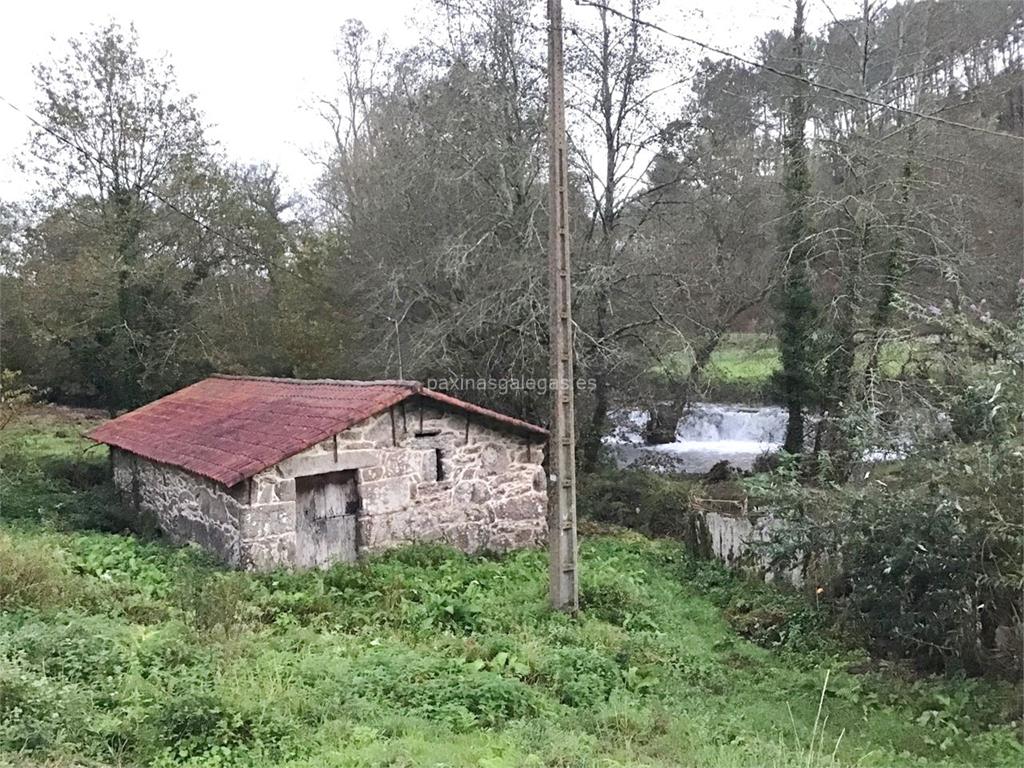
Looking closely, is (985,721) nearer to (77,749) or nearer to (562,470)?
(562,470)

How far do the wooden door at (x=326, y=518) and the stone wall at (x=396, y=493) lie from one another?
0.17m

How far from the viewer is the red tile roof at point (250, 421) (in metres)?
10.3

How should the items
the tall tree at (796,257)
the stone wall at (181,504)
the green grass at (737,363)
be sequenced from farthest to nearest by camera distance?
the green grass at (737,363)
the tall tree at (796,257)
the stone wall at (181,504)

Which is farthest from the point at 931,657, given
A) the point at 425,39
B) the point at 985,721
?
the point at 425,39

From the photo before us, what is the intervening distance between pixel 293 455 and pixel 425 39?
11313 mm

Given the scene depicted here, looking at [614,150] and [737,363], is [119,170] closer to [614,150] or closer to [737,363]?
[614,150]

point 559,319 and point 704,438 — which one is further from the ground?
point 559,319

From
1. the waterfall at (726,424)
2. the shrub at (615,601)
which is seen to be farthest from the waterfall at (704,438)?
the shrub at (615,601)

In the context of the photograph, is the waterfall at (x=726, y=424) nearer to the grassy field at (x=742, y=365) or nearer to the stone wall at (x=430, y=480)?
the grassy field at (x=742, y=365)

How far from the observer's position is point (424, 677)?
6508 millimetres

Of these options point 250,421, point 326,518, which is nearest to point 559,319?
point 326,518

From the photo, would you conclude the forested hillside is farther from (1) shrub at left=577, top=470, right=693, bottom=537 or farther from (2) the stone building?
(2) the stone building

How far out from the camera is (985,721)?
606 centimetres

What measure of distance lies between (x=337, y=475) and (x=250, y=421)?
2.05m
